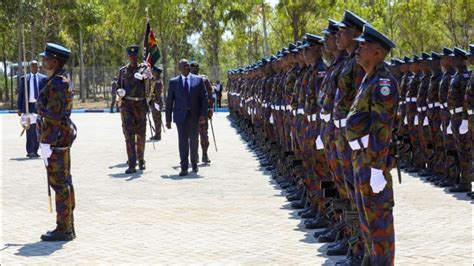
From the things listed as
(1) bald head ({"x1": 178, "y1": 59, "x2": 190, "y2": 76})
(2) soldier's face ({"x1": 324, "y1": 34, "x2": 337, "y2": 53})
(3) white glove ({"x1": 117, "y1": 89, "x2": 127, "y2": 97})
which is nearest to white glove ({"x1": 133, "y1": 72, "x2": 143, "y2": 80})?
(3) white glove ({"x1": 117, "y1": 89, "x2": 127, "y2": 97})

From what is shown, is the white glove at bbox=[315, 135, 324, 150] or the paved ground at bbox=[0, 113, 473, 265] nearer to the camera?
the paved ground at bbox=[0, 113, 473, 265]

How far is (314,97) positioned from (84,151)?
38.6 feet

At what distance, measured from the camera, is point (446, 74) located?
42.7ft

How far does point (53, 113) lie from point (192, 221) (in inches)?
87.6

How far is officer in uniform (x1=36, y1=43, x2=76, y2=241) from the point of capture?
9.38 metres

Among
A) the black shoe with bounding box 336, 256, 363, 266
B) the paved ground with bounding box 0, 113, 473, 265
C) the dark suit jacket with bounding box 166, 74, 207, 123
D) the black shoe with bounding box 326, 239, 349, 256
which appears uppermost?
the dark suit jacket with bounding box 166, 74, 207, 123

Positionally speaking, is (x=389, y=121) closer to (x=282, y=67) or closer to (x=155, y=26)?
(x=282, y=67)

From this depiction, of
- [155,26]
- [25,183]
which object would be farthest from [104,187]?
[155,26]

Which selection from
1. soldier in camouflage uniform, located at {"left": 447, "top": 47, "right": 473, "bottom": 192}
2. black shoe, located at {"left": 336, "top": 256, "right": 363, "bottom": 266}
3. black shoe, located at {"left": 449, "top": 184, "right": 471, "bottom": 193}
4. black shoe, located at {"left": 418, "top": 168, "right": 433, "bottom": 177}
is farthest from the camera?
black shoe, located at {"left": 418, "top": 168, "right": 433, "bottom": 177}

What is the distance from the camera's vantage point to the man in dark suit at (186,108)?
15453mm

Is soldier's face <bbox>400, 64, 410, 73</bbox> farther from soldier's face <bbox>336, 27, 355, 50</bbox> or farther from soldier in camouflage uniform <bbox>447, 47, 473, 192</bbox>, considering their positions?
soldier's face <bbox>336, 27, 355, 50</bbox>

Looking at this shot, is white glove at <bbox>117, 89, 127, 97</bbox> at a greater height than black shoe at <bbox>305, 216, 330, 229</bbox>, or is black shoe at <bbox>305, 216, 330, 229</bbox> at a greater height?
white glove at <bbox>117, 89, 127, 97</bbox>

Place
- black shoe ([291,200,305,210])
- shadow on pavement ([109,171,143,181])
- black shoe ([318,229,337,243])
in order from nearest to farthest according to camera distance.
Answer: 1. black shoe ([318,229,337,243])
2. black shoe ([291,200,305,210])
3. shadow on pavement ([109,171,143,181])

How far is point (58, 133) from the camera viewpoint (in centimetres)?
941
